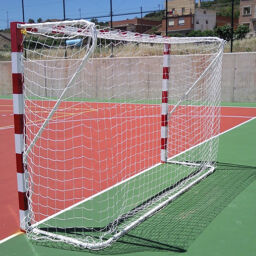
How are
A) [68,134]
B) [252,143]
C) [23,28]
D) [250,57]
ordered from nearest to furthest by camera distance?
[23,28], [252,143], [68,134], [250,57]

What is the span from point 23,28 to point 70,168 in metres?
3.01

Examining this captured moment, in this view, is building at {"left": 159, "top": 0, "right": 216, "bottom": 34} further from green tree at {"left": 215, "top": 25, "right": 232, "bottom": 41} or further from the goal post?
the goal post

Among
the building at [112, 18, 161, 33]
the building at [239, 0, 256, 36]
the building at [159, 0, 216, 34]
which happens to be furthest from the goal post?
the building at [239, 0, 256, 36]

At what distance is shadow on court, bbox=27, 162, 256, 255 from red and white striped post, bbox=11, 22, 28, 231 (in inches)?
19.4

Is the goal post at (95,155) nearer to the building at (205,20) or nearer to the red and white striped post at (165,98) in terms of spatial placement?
the red and white striped post at (165,98)

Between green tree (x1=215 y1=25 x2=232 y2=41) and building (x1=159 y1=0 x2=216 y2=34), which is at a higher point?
building (x1=159 y1=0 x2=216 y2=34)

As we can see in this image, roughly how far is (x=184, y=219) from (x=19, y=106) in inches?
87.6

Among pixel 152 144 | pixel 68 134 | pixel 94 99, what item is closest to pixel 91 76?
pixel 94 99

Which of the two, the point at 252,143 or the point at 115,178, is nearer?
the point at 115,178

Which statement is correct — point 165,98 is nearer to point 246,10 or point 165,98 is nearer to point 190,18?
point 190,18

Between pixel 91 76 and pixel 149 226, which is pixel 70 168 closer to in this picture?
pixel 149 226

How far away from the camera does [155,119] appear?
11477 millimetres

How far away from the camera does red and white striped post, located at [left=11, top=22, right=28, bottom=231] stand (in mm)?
3480

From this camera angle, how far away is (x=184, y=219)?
4.03 m
